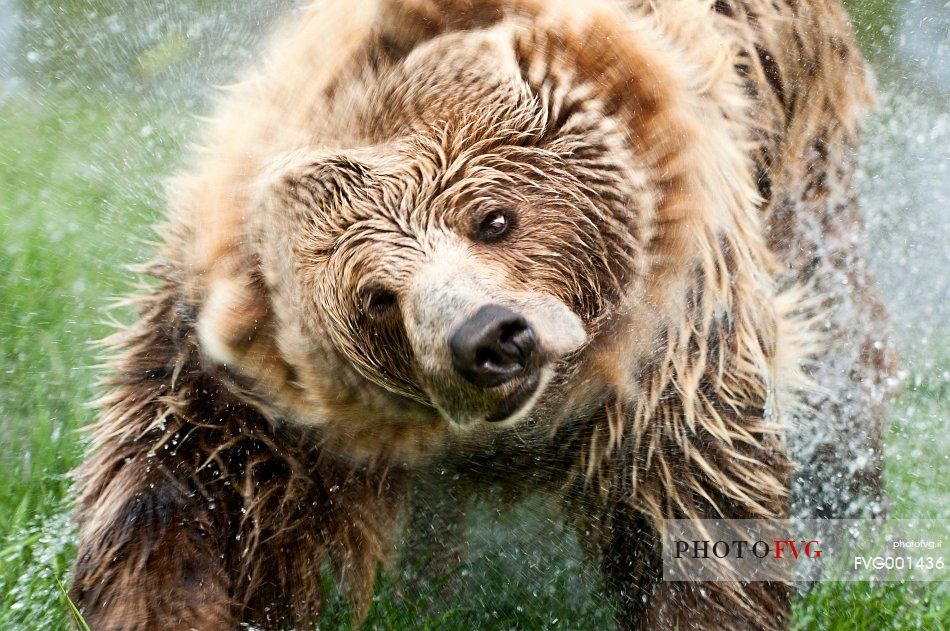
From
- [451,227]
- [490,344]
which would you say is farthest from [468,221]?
[490,344]

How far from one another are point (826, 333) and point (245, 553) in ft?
6.48

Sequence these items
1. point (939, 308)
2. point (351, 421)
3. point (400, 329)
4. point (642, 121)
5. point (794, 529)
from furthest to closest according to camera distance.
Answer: point (939, 308)
point (794, 529)
point (351, 421)
point (642, 121)
point (400, 329)

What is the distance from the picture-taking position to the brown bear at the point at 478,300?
229 centimetres

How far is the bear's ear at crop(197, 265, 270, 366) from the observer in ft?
8.43

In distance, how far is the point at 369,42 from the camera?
248 centimetres

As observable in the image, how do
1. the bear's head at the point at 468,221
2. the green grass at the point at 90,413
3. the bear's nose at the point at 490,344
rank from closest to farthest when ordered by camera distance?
the bear's nose at the point at 490,344, the bear's head at the point at 468,221, the green grass at the point at 90,413

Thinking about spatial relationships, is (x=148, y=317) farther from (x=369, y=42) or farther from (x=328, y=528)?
(x=369, y=42)

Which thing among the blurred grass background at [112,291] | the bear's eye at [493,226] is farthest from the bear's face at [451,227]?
the blurred grass background at [112,291]

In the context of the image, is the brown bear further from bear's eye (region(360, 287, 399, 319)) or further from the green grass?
the green grass

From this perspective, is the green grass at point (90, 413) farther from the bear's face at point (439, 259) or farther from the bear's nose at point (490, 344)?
the bear's nose at point (490, 344)

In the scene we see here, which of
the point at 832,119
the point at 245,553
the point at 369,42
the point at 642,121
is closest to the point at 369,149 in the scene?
the point at 369,42

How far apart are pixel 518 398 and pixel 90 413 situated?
2.16 meters

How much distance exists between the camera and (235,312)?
8.48 ft

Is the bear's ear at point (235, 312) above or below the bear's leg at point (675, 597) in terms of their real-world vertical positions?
above
